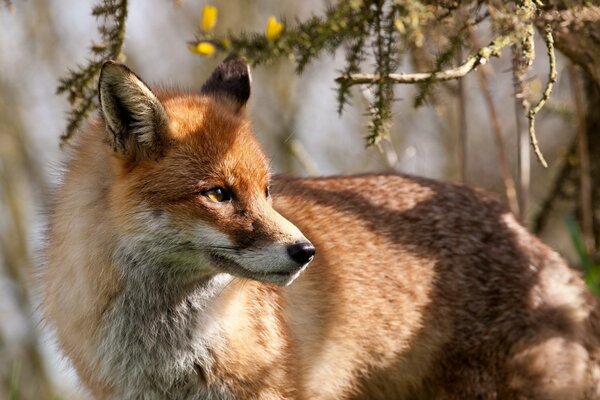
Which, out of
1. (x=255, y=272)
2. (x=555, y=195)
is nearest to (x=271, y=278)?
(x=255, y=272)

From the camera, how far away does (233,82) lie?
614 centimetres

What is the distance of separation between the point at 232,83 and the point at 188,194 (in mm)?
1378

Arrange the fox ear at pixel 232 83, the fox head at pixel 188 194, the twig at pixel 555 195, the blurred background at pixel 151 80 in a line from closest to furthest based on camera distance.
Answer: the fox head at pixel 188 194 < the fox ear at pixel 232 83 < the twig at pixel 555 195 < the blurred background at pixel 151 80

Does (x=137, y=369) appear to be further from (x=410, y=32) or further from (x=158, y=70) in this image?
(x=158, y=70)

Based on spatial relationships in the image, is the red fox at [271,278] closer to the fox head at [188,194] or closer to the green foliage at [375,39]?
the fox head at [188,194]

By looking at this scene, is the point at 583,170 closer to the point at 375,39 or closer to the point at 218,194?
the point at 375,39

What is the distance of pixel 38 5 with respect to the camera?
17828mm

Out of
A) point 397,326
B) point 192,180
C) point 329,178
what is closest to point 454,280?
point 397,326

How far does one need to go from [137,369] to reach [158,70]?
15045mm

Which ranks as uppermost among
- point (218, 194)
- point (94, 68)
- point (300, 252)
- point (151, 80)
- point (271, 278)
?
point (94, 68)

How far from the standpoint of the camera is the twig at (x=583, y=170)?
8289mm

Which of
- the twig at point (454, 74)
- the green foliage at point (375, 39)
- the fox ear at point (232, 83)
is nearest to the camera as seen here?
the twig at point (454, 74)

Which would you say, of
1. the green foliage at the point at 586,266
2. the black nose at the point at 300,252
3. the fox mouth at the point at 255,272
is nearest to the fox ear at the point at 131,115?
the fox mouth at the point at 255,272

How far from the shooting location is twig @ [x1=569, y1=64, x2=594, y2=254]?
8.29 meters
